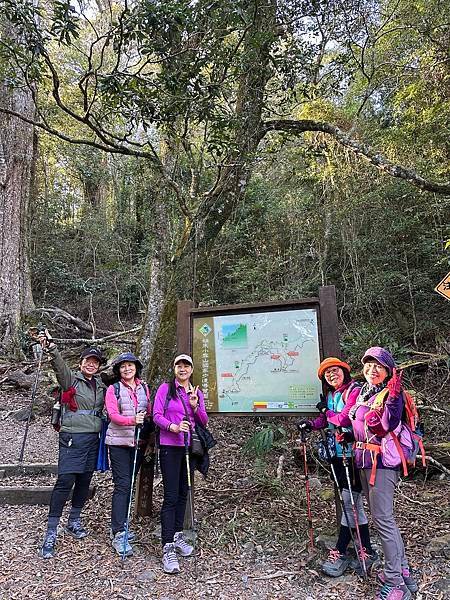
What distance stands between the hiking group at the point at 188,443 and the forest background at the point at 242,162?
1.12m

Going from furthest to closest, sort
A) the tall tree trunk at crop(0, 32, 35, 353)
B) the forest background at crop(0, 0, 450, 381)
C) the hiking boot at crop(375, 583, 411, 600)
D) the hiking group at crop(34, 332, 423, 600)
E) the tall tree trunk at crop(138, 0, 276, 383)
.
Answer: the tall tree trunk at crop(0, 32, 35, 353)
the tall tree trunk at crop(138, 0, 276, 383)
the forest background at crop(0, 0, 450, 381)
the hiking group at crop(34, 332, 423, 600)
the hiking boot at crop(375, 583, 411, 600)

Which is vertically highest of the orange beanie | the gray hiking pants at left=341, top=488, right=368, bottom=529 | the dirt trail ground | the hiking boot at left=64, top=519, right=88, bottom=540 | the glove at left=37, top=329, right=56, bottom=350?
the glove at left=37, top=329, right=56, bottom=350

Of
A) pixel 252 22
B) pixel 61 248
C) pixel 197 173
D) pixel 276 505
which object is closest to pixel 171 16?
pixel 252 22

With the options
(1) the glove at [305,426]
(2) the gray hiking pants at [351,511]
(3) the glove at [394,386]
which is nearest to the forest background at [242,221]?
(2) the gray hiking pants at [351,511]

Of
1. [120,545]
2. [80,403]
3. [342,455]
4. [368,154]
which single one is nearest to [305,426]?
[342,455]

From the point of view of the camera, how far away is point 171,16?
456 cm

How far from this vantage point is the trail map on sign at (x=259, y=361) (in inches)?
157

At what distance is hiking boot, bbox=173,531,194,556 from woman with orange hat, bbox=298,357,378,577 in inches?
43.1

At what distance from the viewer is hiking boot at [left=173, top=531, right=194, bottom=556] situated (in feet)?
12.2

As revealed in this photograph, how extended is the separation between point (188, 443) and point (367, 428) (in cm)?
147

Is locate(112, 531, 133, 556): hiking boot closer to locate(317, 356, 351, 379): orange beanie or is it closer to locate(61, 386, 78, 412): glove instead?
locate(61, 386, 78, 412): glove

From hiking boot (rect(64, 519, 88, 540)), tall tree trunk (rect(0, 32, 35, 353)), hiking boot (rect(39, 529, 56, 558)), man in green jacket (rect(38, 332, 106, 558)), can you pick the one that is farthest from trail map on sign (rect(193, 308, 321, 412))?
tall tree trunk (rect(0, 32, 35, 353))

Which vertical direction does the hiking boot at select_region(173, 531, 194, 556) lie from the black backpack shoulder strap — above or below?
below

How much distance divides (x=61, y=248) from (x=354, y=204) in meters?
9.98
